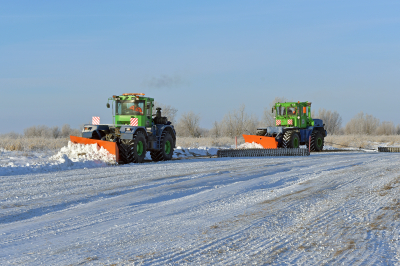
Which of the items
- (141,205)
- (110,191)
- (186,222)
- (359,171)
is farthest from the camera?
(359,171)

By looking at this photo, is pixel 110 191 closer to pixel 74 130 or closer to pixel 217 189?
pixel 217 189

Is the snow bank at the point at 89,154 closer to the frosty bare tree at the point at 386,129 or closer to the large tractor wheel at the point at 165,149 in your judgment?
the large tractor wheel at the point at 165,149

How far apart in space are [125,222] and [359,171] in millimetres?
8679

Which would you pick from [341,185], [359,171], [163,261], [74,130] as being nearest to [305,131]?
[359,171]

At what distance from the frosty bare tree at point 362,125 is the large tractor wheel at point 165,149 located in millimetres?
69008

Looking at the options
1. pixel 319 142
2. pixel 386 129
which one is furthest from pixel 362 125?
pixel 319 142

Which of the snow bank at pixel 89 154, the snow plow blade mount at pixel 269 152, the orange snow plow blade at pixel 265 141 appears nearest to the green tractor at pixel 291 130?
the orange snow plow blade at pixel 265 141

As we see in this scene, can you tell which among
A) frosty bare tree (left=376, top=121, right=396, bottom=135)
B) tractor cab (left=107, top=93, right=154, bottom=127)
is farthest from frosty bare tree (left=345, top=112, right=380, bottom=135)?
tractor cab (left=107, top=93, right=154, bottom=127)

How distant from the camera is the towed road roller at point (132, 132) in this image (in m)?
15.7

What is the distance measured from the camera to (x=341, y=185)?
957 cm

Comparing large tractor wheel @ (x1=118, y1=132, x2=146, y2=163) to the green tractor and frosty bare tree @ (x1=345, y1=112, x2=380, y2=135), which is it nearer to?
the green tractor

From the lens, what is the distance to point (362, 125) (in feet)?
266

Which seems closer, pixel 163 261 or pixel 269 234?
pixel 163 261

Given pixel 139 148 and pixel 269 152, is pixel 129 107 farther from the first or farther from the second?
pixel 269 152
